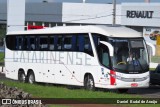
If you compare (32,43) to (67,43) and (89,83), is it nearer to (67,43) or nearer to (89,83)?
(67,43)

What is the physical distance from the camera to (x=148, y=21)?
2773 inches

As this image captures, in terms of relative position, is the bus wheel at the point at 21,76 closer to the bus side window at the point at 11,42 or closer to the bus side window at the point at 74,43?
the bus side window at the point at 11,42

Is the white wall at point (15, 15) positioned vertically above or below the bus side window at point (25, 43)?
above

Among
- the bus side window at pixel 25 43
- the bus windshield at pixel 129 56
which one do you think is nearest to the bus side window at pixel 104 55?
the bus windshield at pixel 129 56

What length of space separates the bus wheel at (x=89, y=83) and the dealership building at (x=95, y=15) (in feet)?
97.8

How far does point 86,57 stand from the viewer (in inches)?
1014

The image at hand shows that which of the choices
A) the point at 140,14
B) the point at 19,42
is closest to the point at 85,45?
the point at 19,42

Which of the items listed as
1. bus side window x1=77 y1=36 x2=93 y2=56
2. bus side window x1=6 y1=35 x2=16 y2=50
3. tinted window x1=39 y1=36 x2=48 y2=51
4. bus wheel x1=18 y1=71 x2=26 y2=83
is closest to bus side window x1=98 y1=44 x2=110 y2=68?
bus side window x1=77 y1=36 x2=93 y2=56

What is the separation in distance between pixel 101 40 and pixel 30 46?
20.6 feet

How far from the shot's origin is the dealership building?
70.2 metres

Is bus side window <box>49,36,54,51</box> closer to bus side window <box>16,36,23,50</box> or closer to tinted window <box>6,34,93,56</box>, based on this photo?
tinted window <box>6,34,93,56</box>

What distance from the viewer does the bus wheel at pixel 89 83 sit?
2555 centimetres

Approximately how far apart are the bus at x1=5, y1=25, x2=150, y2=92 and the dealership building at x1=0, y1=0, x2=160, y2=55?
26.9 m

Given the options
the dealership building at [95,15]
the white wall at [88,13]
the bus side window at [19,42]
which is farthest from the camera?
the white wall at [88,13]
